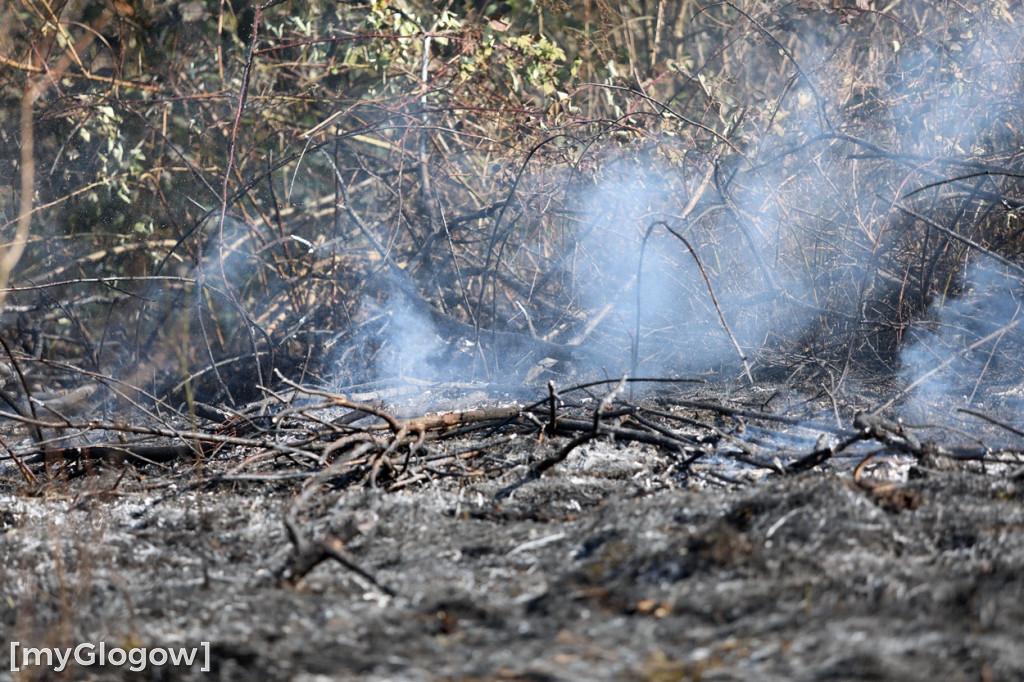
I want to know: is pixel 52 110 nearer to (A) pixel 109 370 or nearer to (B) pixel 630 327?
(A) pixel 109 370

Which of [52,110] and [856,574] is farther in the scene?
[52,110]

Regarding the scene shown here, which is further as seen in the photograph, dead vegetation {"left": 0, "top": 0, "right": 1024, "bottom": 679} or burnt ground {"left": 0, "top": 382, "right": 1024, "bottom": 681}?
dead vegetation {"left": 0, "top": 0, "right": 1024, "bottom": 679}

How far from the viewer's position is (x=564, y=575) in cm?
205

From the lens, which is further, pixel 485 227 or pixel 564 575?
pixel 485 227

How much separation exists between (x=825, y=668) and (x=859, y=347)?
3176 millimetres

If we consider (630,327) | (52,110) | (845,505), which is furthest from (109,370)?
(845,505)

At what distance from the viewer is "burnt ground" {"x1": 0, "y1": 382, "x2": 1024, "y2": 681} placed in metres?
1.63

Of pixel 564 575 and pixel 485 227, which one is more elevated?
pixel 485 227

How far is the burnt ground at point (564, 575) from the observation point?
1631 mm

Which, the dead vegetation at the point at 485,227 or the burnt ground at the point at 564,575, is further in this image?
the dead vegetation at the point at 485,227

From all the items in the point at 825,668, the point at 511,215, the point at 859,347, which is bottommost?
the point at 825,668

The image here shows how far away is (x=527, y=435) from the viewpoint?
3.30 meters

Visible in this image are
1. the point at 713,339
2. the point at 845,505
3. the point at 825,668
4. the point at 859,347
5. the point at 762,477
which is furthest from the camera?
the point at 713,339

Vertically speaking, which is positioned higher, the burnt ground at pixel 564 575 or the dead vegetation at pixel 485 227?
the dead vegetation at pixel 485 227
